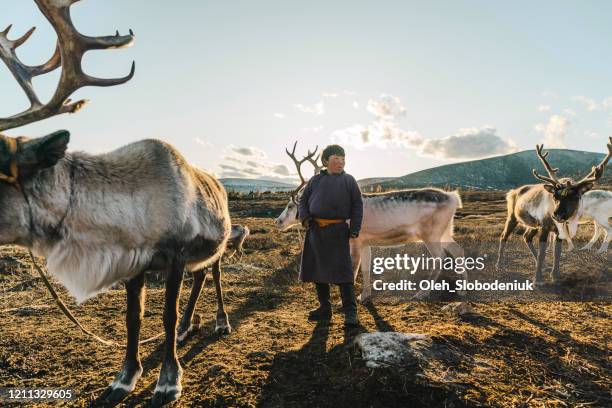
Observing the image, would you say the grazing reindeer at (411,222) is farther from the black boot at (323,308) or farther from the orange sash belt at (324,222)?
the orange sash belt at (324,222)

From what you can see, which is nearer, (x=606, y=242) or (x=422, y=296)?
(x=422, y=296)

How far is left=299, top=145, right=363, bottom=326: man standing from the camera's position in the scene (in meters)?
5.12

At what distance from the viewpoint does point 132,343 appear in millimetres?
3168

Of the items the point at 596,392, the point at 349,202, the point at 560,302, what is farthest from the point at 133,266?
the point at 560,302

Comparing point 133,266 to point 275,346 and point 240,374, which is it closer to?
point 240,374

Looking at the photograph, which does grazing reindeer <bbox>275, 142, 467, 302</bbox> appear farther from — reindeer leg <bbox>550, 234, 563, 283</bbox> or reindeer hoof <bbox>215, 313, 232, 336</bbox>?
reindeer hoof <bbox>215, 313, 232, 336</bbox>

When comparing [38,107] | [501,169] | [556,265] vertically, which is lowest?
[501,169]

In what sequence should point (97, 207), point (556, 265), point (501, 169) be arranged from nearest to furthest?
point (97, 207) → point (556, 265) → point (501, 169)

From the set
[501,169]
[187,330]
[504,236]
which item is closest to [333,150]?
[187,330]

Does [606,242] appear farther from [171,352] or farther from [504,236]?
[171,352]

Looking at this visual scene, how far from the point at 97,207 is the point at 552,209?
975 centimetres

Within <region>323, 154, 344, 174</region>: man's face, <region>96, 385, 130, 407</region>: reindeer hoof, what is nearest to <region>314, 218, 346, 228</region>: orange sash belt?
<region>323, 154, 344, 174</region>: man's face

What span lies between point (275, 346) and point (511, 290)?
227 inches

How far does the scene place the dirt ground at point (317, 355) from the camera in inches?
111
